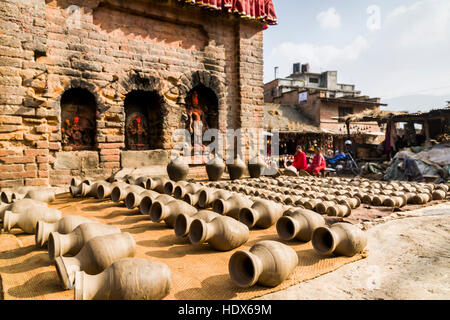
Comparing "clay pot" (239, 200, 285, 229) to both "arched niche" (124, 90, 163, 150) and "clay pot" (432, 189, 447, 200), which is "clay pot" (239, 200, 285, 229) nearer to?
"clay pot" (432, 189, 447, 200)

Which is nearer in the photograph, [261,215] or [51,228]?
[51,228]

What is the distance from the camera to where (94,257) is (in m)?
1.77

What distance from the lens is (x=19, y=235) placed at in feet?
9.22

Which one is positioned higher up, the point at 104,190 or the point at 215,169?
the point at 215,169

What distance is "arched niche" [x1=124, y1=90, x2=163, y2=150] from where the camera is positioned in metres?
6.88

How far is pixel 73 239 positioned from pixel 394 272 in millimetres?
2352

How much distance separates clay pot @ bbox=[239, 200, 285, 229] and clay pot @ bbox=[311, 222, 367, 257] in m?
0.71

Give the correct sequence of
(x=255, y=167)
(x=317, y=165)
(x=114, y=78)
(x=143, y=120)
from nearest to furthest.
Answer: (x=114, y=78) → (x=255, y=167) → (x=143, y=120) → (x=317, y=165)

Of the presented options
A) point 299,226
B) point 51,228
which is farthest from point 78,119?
point 299,226

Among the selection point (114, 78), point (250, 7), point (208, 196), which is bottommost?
point (208, 196)

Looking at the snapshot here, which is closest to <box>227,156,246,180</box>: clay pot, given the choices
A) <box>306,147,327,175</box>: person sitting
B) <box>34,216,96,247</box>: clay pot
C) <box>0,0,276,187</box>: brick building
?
<box>0,0,276,187</box>: brick building

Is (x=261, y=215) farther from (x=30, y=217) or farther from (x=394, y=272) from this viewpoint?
(x=30, y=217)

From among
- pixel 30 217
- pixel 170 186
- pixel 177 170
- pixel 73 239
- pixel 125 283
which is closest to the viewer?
pixel 125 283
